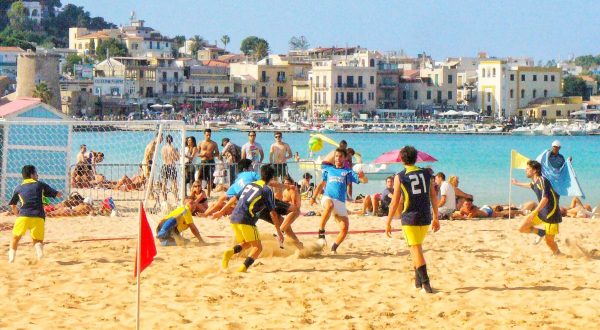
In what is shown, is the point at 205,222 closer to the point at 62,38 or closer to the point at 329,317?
→ the point at 329,317

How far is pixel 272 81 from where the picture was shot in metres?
120

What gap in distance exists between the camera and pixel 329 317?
924 centimetres

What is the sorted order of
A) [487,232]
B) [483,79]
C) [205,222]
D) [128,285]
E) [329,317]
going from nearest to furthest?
[329,317] < [128,285] < [487,232] < [205,222] < [483,79]

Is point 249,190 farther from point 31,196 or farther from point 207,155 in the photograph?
point 207,155

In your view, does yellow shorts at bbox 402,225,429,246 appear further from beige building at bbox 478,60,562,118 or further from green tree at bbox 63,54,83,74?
green tree at bbox 63,54,83,74

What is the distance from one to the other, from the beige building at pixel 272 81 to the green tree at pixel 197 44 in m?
35.3

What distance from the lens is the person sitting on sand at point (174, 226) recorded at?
13.2 m

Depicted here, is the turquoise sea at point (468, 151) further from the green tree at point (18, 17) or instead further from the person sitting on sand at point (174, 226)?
the green tree at point (18, 17)

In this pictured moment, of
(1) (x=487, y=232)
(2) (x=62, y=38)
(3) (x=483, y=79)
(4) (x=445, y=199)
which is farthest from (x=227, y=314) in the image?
(2) (x=62, y=38)

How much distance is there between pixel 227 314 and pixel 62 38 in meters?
168

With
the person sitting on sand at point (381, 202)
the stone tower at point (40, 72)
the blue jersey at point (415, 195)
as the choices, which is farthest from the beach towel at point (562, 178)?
the stone tower at point (40, 72)

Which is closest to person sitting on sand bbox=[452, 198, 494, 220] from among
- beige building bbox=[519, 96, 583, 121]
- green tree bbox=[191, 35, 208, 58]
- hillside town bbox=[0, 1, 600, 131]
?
hillside town bbox=[0, 1, 600, 131]

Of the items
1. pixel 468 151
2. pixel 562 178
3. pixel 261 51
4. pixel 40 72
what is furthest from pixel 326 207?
pixel 261 51

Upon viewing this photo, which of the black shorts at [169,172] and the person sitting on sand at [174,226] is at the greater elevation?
the black shorts at [169,172]
